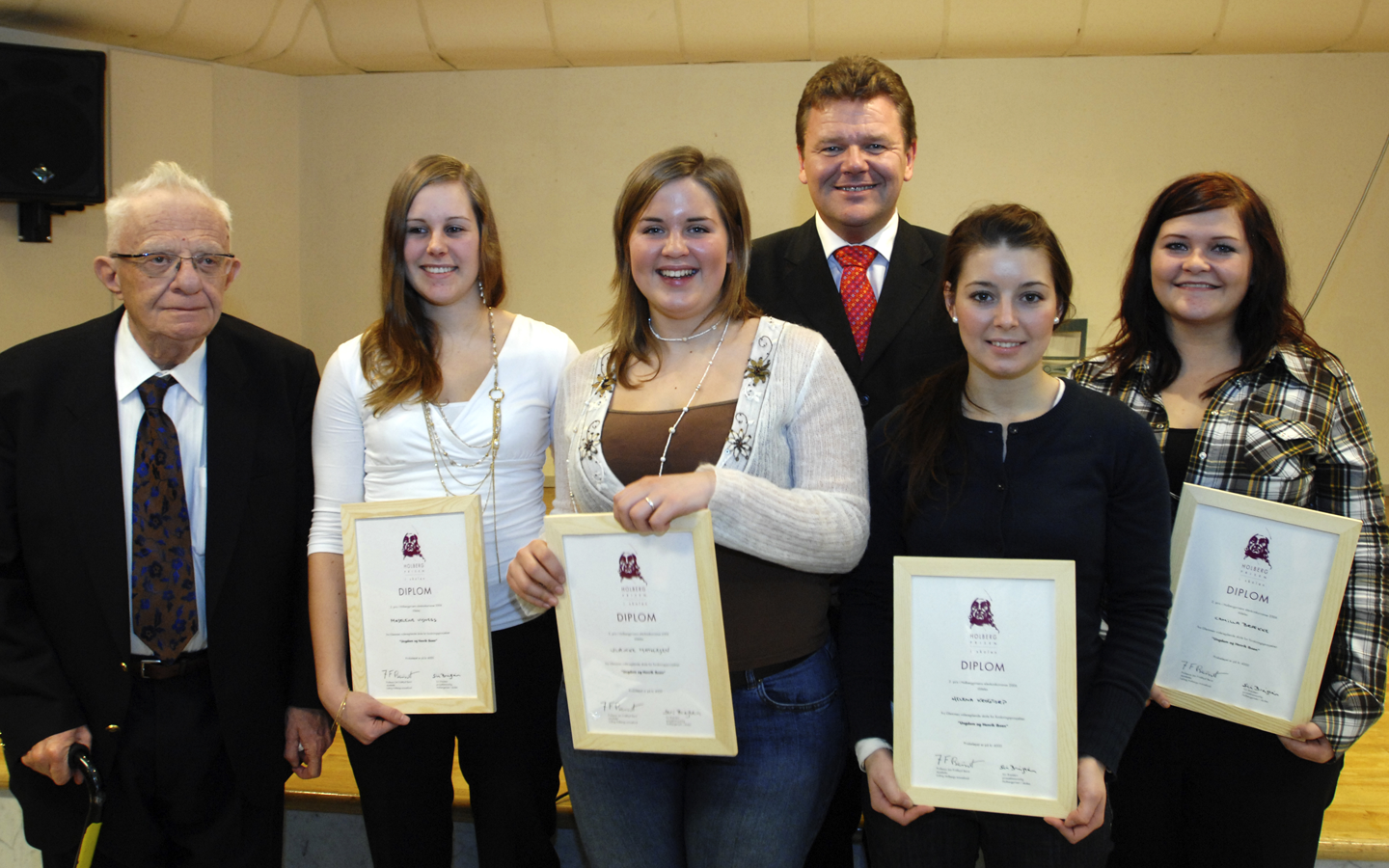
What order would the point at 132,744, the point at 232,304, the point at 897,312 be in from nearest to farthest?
the point at 132,744
the point at 897,312
the point at 232,304

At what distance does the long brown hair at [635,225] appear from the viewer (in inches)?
64.1

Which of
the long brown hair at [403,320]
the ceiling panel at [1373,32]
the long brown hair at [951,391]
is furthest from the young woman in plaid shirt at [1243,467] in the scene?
the ceiling panel at [1373,32]

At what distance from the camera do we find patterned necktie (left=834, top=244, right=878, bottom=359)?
213 centimetres

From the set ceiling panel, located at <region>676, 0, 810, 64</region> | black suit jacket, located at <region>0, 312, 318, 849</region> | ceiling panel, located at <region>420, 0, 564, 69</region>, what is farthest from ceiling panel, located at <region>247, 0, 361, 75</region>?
black suit jacket, located at <region>0, 312, 318, 849</region>

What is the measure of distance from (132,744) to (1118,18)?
491 centimetres

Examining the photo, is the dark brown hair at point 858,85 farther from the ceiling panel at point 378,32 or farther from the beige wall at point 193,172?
the beige wall at point 193,172

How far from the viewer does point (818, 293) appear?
2152 mm

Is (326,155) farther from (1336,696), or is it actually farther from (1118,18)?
(1336,696)

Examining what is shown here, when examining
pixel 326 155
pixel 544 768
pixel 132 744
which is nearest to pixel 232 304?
pixel 326 155

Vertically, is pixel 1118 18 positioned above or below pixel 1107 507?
above

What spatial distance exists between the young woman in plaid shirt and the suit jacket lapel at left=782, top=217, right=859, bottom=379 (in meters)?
0.53

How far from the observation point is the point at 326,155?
5.48 m

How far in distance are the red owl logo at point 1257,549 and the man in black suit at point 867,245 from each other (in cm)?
68
